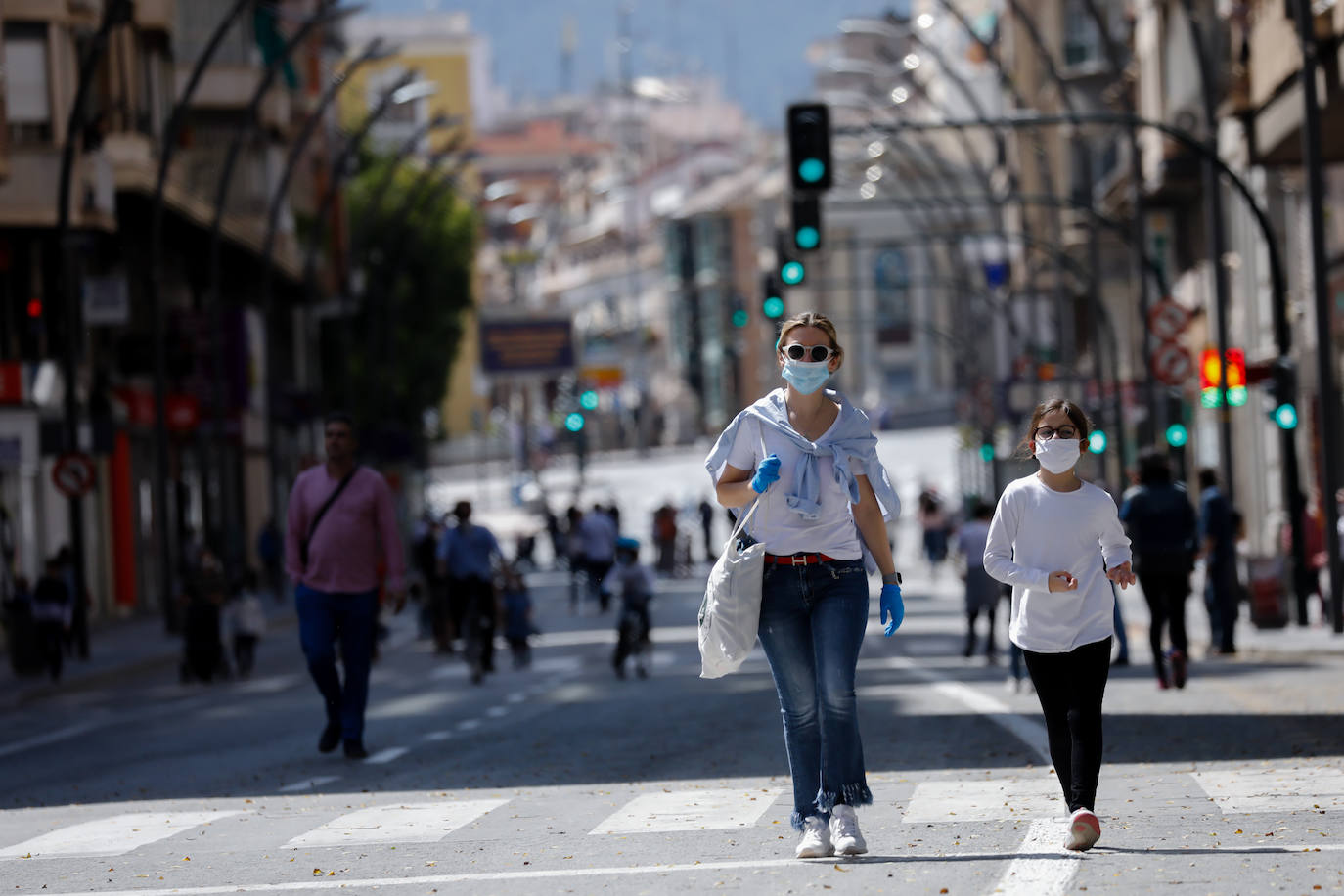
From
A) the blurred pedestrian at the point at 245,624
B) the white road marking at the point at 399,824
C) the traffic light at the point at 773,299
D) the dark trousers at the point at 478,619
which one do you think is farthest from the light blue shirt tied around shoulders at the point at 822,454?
the traffic light at the point at 773,299

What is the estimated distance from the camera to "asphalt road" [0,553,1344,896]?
902 centimetres

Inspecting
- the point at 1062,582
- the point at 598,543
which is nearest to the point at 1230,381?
the point at 598,543

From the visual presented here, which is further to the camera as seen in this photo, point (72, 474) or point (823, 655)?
point (72, 474)

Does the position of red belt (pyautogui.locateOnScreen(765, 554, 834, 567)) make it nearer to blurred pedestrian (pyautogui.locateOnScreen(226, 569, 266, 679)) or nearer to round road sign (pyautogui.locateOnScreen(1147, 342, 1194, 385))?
blurred pedestrian (pyautogui.locateOnScreen(226, 569, 266, 679))

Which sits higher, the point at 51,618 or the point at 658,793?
the point at 51,618

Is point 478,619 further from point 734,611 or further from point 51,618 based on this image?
point 734,611

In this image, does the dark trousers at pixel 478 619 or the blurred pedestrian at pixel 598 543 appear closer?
the dark trousers at pixel 478 619

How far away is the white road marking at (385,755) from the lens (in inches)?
613

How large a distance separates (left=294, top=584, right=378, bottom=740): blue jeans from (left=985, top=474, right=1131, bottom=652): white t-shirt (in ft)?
21.3

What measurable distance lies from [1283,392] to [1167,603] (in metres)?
7.76

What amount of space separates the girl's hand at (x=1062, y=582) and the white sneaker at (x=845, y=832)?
1059 millimetres

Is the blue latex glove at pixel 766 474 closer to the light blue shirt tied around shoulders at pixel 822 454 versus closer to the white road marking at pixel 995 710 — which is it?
the light blue shirt tied around shoulders at pixel 822 454

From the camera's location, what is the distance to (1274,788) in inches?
448

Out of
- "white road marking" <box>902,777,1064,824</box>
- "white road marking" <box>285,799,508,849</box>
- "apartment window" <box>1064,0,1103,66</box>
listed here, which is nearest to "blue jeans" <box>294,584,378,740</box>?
"white road marking" <box>285,799,508,849</box>
